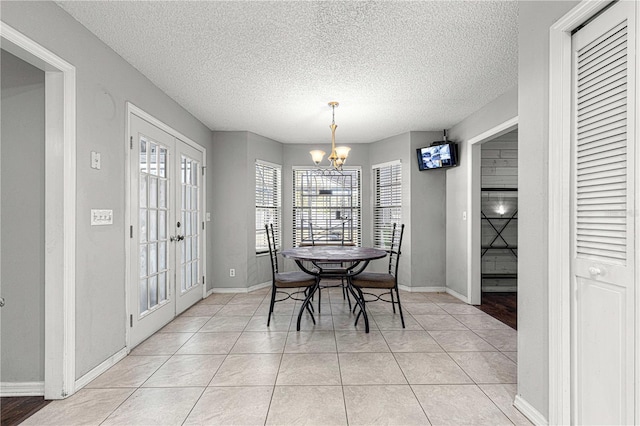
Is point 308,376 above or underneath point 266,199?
underneath

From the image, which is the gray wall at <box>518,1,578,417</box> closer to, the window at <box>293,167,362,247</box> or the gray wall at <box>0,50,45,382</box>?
the gray wall at <box>0,50,45,382</box>

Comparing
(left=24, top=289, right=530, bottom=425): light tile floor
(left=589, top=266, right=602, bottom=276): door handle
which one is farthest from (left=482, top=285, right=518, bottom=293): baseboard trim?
(left=589, top=266, right=602, bottom=276): door handle

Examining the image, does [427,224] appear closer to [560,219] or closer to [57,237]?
[560,219]

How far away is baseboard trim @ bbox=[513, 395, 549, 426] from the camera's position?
177 centimetres

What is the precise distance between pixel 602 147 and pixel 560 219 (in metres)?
0.38

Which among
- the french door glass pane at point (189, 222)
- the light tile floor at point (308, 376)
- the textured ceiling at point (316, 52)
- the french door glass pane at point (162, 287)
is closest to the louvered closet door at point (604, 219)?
the light tile floor at point (308, 376)

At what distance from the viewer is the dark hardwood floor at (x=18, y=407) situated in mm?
1903

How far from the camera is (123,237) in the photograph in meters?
2.75

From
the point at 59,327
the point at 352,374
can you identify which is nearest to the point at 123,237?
the point at 59,327

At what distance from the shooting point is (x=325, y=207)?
589cm

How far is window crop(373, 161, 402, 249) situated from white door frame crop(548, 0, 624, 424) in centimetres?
365

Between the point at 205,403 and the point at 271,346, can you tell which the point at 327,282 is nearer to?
the point at 271,346

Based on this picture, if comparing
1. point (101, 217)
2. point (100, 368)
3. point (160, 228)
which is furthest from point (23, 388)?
point (160, 228)

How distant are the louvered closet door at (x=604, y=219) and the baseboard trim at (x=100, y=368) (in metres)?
2.94
